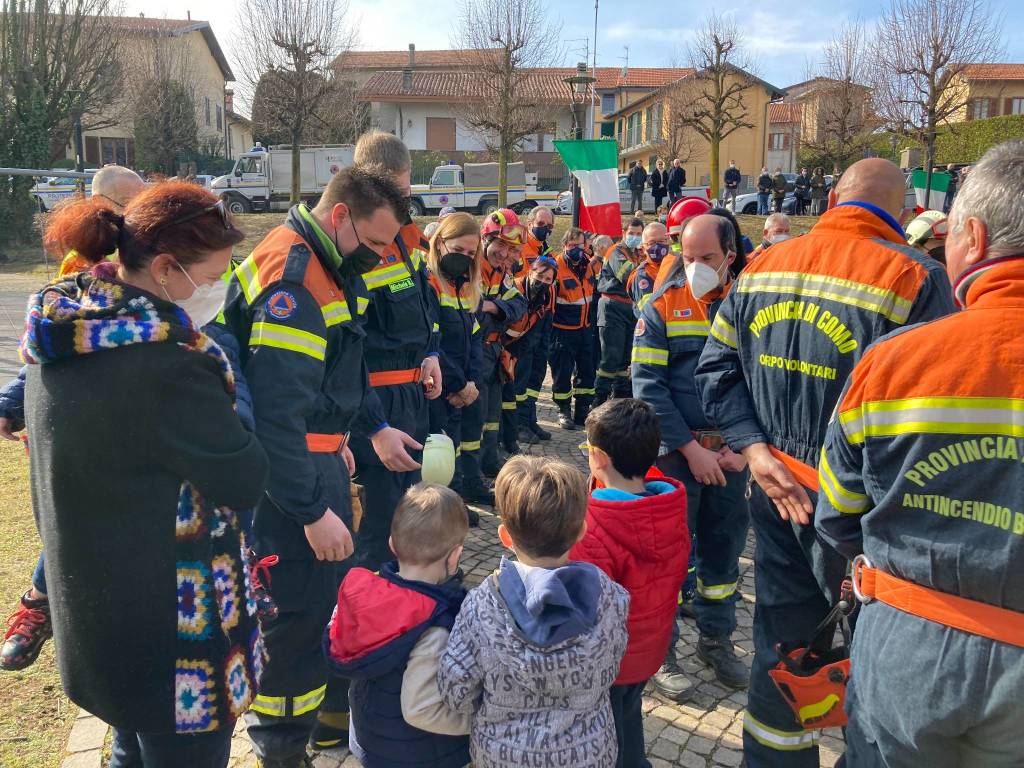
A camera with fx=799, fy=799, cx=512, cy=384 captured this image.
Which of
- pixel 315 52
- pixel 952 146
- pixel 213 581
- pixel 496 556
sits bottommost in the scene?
pixel 496 556

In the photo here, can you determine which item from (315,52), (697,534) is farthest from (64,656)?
(315,52)

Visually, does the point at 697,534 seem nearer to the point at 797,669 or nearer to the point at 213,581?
the point at 797,669

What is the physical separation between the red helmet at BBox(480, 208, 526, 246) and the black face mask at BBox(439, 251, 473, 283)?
1513mm

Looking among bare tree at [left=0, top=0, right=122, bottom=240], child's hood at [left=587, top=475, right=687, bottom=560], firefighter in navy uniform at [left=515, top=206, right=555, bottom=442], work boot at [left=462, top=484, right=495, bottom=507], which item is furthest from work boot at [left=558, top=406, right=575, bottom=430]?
bare tree at [left=0, top=0, right=122, bottom=240]

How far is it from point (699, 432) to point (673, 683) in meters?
1.15

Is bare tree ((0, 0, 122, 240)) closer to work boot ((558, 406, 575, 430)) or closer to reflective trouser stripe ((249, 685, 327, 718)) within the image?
work boot ((558, 406, 575, 430))

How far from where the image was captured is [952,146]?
3116cm

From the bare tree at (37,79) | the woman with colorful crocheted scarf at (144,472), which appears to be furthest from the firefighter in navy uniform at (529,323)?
the bare tree at (37,79)

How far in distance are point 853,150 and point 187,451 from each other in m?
36.7

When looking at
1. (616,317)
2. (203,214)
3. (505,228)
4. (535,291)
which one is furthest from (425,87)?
(203,214)

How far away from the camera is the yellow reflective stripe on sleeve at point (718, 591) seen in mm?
3855

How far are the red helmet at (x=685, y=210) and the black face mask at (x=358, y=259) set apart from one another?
2.78 meters

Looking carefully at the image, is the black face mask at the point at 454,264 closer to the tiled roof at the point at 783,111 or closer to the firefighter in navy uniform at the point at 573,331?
the firefighter in navy uniform at the point at 573,331

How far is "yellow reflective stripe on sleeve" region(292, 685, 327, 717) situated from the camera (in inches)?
112
